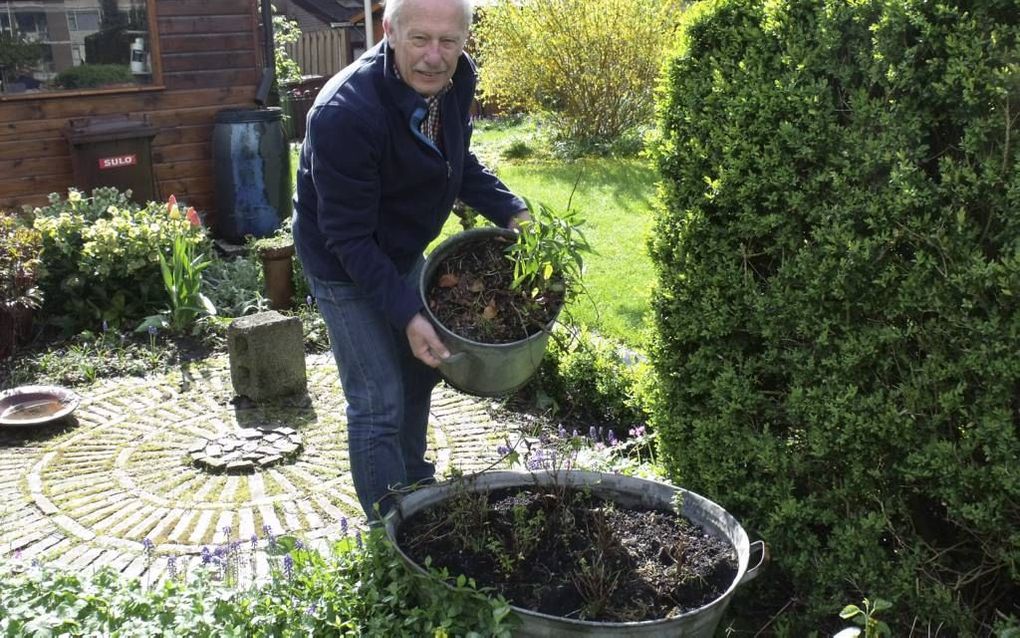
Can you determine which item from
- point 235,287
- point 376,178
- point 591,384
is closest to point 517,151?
point 235,287

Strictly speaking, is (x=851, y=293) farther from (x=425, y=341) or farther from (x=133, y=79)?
(x=133, y=79)

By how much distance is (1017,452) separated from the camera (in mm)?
2453

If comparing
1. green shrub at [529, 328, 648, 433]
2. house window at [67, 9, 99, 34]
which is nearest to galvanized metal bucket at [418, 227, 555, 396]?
green shrub at [529, 328, 648, 433]

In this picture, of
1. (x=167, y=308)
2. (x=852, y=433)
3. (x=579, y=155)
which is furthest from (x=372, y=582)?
(x=579, y=155)

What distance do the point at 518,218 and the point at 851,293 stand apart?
1097 mm

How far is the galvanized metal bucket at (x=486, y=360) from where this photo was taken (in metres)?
2.67

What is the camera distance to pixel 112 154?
787cm

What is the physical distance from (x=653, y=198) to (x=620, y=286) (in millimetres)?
4042

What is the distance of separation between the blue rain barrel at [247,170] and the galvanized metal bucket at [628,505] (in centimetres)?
603

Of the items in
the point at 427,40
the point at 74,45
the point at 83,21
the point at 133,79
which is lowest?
the point at 133,79

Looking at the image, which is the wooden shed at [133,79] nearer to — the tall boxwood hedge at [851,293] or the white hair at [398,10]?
the white hair at [398,10]

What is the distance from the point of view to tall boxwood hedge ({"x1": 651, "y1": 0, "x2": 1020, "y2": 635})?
2430 mm

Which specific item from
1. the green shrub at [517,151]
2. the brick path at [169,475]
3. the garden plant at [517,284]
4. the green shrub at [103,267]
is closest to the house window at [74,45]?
the green shrub at [103,267]

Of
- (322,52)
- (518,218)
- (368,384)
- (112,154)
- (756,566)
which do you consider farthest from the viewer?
(322,52)
